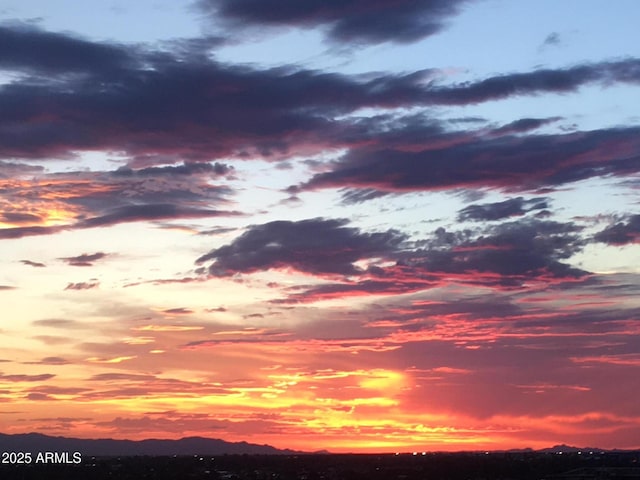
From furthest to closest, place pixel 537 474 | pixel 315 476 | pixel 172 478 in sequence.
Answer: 1. pixel 537 474
2. pixel 315 476
3. pixel 172 478

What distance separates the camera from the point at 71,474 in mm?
174500

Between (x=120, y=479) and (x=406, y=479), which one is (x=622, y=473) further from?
(x=120, y=479)

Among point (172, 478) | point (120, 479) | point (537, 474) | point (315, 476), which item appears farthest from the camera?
point (537, 474)

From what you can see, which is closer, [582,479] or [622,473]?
[582,479]

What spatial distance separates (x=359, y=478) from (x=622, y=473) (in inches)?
1888

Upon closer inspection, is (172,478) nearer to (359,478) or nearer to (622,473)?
(359,478)

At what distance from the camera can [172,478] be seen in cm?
17050

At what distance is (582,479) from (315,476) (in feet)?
165

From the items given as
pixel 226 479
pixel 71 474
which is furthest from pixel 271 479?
pixel 71 474

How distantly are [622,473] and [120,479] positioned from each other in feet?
294

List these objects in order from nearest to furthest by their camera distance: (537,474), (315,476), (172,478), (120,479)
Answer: (120,479) < (172,478) < (315,476) < (537,474)

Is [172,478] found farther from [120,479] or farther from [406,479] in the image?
[406,479]

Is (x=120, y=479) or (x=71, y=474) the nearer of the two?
(x=120, y=479)

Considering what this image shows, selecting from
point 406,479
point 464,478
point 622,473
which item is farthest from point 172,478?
point 622,473
